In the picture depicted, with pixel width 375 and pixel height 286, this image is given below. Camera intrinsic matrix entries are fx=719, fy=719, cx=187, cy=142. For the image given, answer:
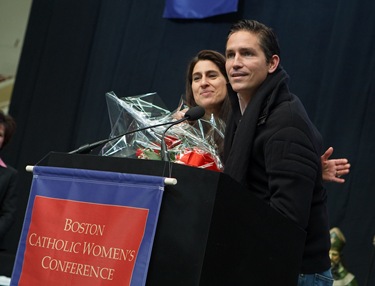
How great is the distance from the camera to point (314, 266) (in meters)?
1.98

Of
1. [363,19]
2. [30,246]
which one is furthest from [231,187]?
[363,19]

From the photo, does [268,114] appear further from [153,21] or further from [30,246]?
[153,21]

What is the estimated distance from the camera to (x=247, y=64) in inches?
82.0

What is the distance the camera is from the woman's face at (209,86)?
285 cm

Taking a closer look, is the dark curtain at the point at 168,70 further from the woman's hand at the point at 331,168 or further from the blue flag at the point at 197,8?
the woman's hand at the point at 331,168

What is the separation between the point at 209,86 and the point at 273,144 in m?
1.00

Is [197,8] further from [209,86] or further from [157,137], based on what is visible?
[157,137]

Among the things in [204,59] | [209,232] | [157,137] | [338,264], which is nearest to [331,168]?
[157,137]

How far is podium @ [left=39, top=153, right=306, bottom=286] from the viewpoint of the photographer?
1.54m

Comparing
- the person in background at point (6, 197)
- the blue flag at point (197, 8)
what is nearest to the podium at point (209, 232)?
the person in background at point (6, 197)

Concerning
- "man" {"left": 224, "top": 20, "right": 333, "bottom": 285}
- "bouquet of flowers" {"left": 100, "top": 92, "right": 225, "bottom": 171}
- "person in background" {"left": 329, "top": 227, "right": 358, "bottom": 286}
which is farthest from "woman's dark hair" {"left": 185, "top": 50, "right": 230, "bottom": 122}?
"person in background" {"left": 329, "top": 227, "right": 358, "bottom": 286}

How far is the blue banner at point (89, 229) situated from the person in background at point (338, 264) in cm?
251

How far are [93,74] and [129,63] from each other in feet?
1.30

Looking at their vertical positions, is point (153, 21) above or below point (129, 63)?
above
